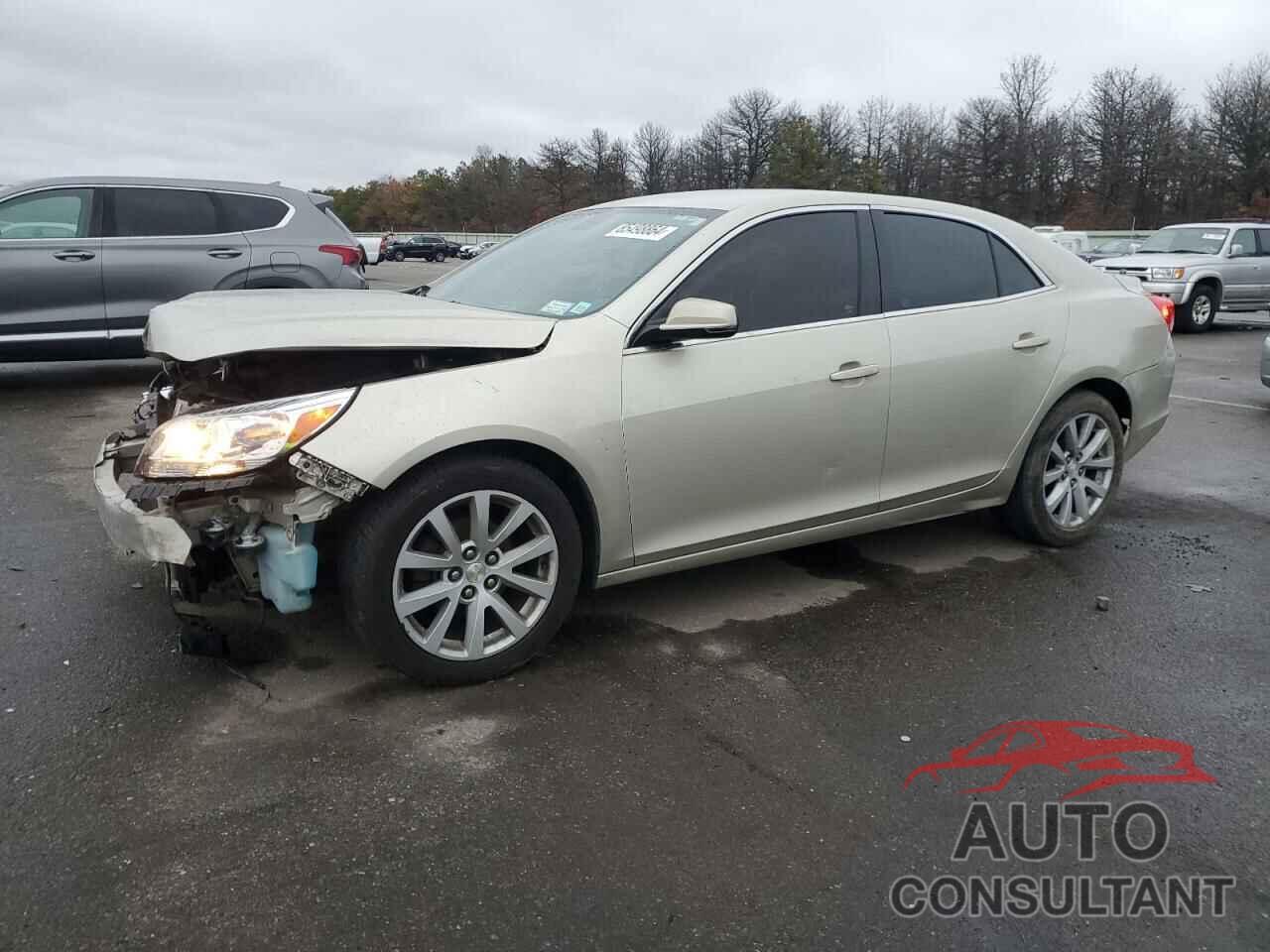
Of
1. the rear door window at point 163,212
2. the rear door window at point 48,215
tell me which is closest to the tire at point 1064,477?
the rear door window at point 163,212

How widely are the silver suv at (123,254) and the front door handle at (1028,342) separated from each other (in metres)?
6.22

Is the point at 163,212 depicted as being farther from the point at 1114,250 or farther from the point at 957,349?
the point at 1114,250

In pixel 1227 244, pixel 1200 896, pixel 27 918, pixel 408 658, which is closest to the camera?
pixel 27 918

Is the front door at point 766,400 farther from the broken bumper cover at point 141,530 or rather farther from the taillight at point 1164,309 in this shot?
the taillight at point 1164,309

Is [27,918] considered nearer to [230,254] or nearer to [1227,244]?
[230,254]

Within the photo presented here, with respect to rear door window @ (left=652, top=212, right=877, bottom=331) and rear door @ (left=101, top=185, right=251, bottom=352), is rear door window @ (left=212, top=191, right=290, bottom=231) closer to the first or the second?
rear door @ (left=101, top=185, right=251, bottom=352)

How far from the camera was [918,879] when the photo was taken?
2574mm

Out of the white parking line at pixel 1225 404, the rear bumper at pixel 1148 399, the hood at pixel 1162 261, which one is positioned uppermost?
the hood at pixel 1162 261

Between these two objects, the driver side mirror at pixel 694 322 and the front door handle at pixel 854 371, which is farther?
the front door handle at pixel 854 371

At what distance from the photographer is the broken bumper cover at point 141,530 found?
122 inches

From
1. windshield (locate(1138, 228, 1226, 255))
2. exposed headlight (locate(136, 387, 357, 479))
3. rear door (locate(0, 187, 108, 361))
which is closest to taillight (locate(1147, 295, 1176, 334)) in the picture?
exposed headlight (locate(136, 387, 357, 479))

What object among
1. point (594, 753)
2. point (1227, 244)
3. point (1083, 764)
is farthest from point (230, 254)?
point (1227, 244)

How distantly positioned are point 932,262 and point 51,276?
7048mm

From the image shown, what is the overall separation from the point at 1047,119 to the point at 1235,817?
72.4 metres
